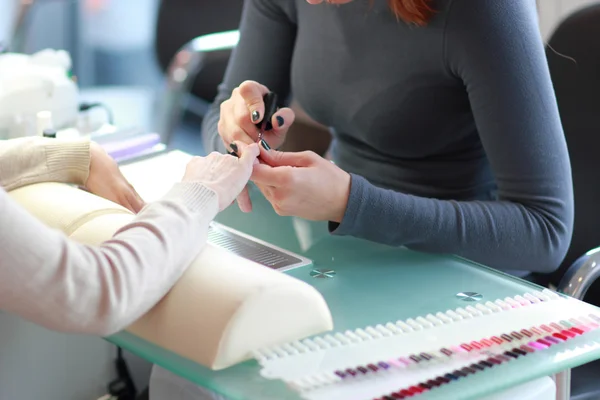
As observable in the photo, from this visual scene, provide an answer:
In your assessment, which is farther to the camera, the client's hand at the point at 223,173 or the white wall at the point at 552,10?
the white wall at the point at 552,10

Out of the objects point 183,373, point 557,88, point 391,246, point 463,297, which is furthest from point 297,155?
point 557,88

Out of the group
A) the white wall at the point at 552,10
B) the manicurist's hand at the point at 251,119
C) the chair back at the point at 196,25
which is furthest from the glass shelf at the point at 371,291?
the chair back at the point at 196,25

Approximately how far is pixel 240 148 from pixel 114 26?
321 cm

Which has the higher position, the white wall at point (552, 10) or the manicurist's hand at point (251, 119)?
the white wall at point (552, 10)

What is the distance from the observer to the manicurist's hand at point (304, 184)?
1.24m

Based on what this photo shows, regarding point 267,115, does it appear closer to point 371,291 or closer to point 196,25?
point 371,291

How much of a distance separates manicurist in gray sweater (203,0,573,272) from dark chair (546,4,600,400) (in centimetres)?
15

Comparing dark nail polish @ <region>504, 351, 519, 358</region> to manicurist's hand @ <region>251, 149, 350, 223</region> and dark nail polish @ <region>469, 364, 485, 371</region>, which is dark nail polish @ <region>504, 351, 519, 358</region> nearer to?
dark nail polish @ <region>469, 364, 485, 371</region>

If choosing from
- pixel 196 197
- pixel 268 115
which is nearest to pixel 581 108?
pixel 268 115

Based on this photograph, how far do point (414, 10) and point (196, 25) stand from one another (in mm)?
1542

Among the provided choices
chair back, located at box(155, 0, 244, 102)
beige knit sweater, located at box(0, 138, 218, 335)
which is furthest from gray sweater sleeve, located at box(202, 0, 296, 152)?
chair back, located at box(155, 0, 244, 102)

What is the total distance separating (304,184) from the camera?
48.9 inches

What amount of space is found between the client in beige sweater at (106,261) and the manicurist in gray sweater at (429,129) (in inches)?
7.8

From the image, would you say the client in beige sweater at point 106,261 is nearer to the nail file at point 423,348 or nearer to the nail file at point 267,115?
the nail file at point 423,348
